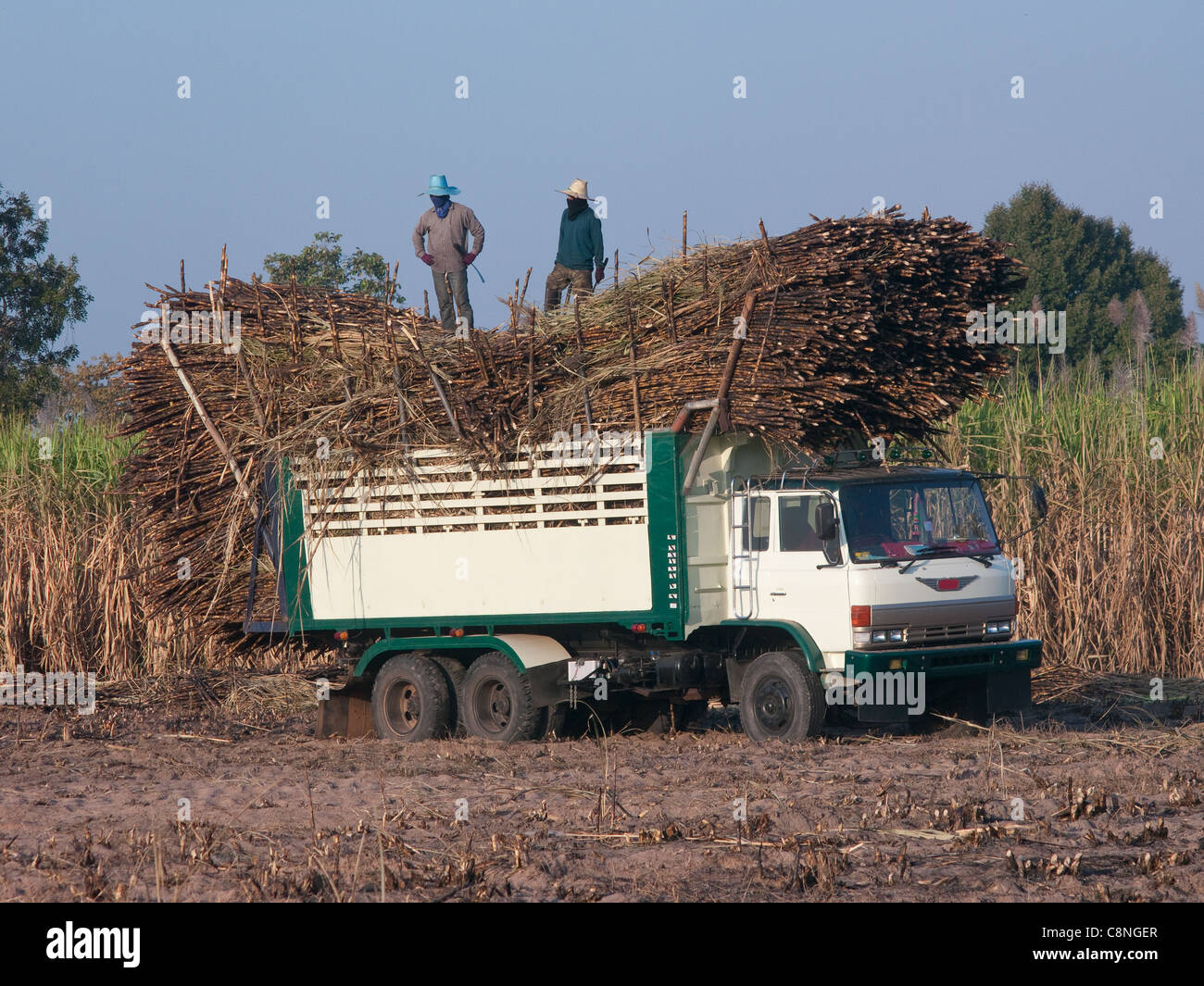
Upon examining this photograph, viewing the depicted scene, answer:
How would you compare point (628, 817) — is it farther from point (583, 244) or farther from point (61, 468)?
point (61, 468)

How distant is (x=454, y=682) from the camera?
13250 mm

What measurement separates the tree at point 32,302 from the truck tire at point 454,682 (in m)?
17.4

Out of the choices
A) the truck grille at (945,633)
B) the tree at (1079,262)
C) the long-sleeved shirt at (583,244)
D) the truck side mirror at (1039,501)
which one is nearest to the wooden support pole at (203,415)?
the long-sleeved shirt at (583,244)

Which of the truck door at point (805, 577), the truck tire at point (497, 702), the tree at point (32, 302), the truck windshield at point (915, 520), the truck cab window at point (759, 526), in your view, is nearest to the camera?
the truck door at point (805, 577)

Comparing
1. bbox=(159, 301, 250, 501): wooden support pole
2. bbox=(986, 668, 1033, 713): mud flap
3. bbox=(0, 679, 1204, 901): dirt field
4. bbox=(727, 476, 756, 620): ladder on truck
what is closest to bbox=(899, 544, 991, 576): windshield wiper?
bbox=(986, 668, 1033, 713): mud flap

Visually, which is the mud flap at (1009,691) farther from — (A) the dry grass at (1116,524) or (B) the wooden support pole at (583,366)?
(B) the wooden support pole at (583,366)

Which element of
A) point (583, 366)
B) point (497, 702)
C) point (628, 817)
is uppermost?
point (583, 366)

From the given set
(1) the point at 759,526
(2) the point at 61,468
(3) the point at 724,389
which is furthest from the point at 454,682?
(2) the point at 61,468

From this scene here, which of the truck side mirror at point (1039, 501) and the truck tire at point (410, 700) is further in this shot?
the truck tire at point (410, 700)

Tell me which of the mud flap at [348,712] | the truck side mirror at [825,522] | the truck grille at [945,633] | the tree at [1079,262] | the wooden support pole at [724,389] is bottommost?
the mud flap at [348,712]

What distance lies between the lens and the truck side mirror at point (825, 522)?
11.1 m

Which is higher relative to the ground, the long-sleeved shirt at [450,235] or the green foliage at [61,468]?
the long-sleeved shirt at [450,235]

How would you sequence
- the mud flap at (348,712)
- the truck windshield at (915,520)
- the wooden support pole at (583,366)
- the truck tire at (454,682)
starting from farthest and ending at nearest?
the mud flap at (348,712)
the truck tire at (454,682)
the wooden support pole at (583,366)
the truck windshield at (915,520)

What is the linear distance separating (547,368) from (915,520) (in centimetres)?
314
